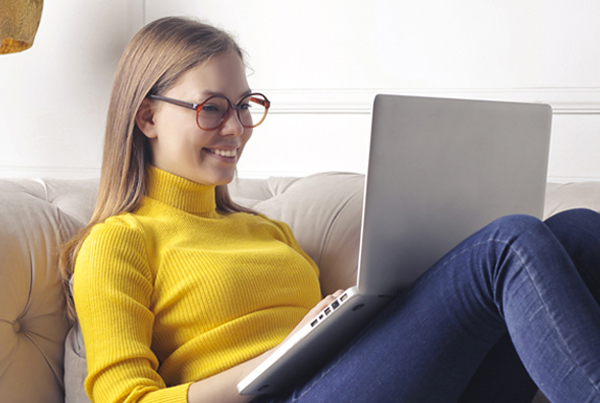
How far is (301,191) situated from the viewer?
1.43 metres

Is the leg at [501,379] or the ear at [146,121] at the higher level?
the ear at [146,121]

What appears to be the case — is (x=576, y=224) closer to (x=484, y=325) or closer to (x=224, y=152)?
(x=484, y=325)

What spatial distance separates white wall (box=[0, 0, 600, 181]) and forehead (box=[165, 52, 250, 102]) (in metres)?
0.84

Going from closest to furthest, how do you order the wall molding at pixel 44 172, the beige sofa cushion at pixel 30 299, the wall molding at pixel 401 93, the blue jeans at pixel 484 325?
1. the blue jeans at pixel 484 325
2. the beige sofa cushion at pixel 30 299
3. the wall molding at pixel 401 93
4. the wall molding at pixel 44 172

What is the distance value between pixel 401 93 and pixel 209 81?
0.94 meters

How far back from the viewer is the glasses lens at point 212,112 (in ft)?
3.47

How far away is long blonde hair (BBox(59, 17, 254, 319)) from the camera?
3.52 feet

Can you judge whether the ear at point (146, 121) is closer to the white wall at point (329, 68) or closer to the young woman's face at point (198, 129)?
the young woman's face at point (198, 129)

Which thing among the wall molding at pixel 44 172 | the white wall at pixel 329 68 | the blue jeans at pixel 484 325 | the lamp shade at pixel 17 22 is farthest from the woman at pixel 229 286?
the wall molding at pixel 44 172

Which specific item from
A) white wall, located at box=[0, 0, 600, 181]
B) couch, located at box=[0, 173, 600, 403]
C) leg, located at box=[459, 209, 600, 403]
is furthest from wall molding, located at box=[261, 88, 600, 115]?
leg, located at box=[459, 209, 600, 403]

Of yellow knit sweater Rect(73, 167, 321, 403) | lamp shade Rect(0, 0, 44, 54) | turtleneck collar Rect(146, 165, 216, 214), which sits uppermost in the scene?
lamp shade Rect(0, 0, 44, 54)

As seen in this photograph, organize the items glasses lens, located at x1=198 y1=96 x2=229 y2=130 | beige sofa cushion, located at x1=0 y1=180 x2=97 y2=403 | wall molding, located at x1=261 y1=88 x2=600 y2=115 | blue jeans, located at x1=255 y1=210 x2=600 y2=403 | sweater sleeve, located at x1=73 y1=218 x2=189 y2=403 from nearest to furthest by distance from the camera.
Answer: blue jeans, located at x1=255 y1=210 x2=600 y2=403 → sweater sleeve, located at x1=73 y1=218 x2=189 y2=403 → beige sofa cushion, located at x1=0 y1=180 x2=97 y2=403 → glasses lens, located at x1=198 y1=96 x2=229 y2=130 → wall molding, located at x1=261 y1=88 x2=600 y2=115

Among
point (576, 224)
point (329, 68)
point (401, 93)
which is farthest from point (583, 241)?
point (329, 68)

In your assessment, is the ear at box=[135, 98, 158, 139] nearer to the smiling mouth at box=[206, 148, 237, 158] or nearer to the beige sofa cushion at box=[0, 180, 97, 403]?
the smiling mouth at box=[206, 148, 237, 158]
